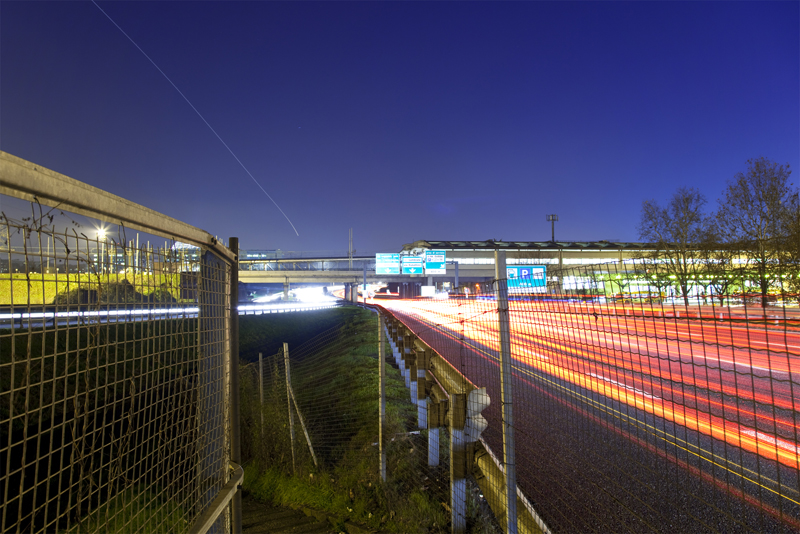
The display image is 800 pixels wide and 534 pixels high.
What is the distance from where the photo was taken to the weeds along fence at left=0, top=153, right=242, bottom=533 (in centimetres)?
129

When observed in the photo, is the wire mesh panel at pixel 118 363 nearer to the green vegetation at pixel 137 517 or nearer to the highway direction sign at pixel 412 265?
the green vegetation at pixel 137 517

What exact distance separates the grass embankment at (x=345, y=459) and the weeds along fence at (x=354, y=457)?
13 mm

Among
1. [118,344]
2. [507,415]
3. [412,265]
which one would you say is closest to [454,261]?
[412,265]

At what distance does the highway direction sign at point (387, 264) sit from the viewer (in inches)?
1753

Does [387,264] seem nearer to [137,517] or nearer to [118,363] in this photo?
[137,517]

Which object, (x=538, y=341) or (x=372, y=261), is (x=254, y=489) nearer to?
(x=538, y=341)

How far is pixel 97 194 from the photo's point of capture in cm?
154

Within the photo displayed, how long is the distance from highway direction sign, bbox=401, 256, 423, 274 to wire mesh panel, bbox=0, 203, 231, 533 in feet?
131

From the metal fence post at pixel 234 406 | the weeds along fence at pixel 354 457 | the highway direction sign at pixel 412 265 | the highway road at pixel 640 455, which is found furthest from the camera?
the highway direction sign at pixel 412 265

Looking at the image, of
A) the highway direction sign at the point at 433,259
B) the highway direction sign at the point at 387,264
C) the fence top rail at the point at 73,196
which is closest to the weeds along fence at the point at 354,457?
the fence top rail at the point at 73,196

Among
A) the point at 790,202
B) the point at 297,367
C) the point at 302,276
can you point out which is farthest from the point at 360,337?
the point at 302,276

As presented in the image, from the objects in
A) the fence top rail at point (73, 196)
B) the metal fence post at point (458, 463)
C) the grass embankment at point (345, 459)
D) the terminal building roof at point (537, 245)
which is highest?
the terminal building roof at point (537, 245)

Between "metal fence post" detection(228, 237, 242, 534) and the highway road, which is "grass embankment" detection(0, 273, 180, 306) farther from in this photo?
the highway road

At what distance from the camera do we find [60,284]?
1.60m
